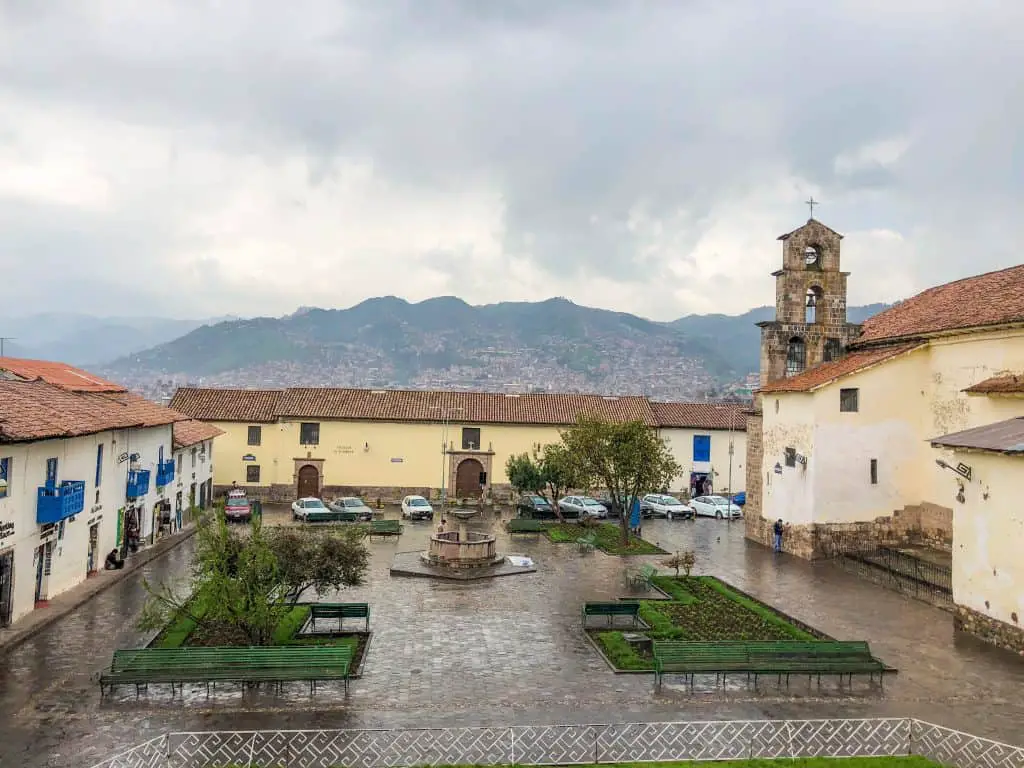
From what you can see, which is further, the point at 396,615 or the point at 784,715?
the point at 396,615

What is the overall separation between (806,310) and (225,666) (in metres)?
26.4

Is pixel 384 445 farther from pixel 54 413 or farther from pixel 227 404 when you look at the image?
pixel 54 413

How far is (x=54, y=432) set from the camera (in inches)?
715

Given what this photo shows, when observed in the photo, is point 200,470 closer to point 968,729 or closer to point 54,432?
point 54,432

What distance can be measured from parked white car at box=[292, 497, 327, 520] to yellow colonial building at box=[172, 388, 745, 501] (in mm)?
7687

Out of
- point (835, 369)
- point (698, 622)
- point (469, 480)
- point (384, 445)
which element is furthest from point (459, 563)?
point (384, 445)

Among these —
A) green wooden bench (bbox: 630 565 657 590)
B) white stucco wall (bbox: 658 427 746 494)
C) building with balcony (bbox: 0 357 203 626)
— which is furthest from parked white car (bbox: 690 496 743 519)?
building with balcony (bbox: 0 357 203 626)

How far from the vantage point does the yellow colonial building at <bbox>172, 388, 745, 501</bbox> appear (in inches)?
1781

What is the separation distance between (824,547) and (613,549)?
708 cm

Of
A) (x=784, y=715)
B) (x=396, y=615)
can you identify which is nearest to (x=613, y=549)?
(x=396, y=615)

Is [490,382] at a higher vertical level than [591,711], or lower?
higher

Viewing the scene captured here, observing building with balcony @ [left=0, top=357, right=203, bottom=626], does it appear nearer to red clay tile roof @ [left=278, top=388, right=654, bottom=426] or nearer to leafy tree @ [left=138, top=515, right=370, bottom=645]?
leafy tree @ [left=138, top=515, right=370, bottom=645]

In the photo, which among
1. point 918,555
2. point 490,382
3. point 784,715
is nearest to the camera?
point 784,715

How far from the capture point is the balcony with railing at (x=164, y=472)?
30.0 metres
